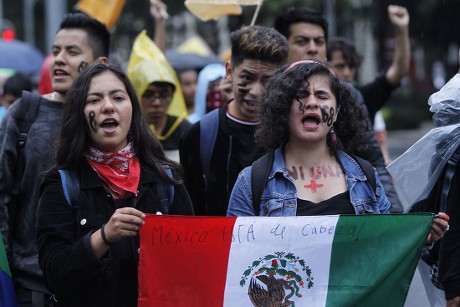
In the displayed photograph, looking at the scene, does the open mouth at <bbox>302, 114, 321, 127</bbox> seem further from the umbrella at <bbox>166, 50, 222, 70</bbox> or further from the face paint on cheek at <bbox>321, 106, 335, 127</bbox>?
the umbrella at <bbox>166, 50, 222, 70</bbox>

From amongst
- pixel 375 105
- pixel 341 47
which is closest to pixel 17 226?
pixel 375 105

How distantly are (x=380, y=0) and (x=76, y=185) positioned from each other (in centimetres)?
3107

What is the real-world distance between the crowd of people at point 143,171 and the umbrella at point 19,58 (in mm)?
11015

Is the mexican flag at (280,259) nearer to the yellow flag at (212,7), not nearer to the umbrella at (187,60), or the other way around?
the yellow flag at (212,7)

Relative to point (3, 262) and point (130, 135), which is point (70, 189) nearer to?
point (130, 135)

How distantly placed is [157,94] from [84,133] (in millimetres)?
2597

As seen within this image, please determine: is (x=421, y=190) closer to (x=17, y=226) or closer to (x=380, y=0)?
(x=17, y=226)

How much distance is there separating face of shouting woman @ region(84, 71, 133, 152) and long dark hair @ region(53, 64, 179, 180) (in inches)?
1.1

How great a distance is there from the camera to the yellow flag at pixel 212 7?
6.98 meters

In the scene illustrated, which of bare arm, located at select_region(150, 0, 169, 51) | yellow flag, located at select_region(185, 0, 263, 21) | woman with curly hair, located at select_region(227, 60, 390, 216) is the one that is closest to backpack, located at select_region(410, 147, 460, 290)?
woman with curly hair, located at select_region(227, 60, 390, 216)

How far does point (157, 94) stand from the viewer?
6859 mm

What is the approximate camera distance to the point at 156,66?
703cm

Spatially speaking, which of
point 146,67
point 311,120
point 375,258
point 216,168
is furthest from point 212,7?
point 375,258

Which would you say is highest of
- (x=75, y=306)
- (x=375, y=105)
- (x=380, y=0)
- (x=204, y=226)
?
(x=380, y=0)
